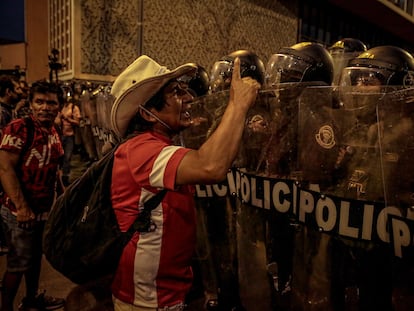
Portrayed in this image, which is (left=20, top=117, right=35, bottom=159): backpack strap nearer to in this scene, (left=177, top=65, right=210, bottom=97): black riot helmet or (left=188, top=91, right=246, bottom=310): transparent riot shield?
(left=188, top=91, right=246, bottom=310): transparent riot shield

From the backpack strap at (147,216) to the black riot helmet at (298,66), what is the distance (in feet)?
4.45

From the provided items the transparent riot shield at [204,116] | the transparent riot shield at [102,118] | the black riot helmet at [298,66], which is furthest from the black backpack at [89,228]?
the transparent riot shield at [102,118]

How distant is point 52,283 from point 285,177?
2.45 m

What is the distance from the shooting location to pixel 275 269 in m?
2.44

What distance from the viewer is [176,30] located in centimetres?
898

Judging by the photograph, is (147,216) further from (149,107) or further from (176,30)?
(176,30)

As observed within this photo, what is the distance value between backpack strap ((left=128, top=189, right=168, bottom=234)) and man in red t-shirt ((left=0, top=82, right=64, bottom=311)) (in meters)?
1.54

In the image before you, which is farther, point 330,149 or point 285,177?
point 285,177

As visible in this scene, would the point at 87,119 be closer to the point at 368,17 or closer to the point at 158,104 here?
the point at 158,104

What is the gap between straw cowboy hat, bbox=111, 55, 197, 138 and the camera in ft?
5.10

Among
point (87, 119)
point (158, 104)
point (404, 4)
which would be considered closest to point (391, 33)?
point (404, 4)

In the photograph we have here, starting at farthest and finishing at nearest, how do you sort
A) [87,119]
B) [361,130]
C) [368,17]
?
[368,17], [87,119], [361,130]

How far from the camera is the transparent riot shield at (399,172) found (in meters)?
1.60

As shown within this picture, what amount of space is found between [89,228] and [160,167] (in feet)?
1.41
